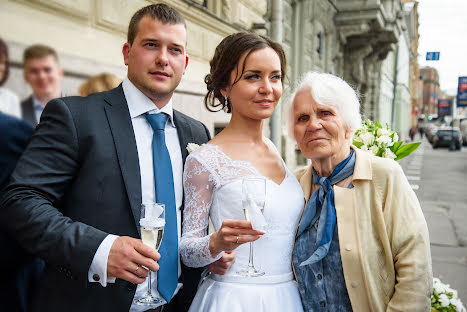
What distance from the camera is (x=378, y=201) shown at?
186 centimetres

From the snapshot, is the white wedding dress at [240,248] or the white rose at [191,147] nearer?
the white wedding dress at [240,248]

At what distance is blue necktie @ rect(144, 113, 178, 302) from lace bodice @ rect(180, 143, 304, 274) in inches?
2.1

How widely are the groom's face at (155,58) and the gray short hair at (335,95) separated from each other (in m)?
0.65

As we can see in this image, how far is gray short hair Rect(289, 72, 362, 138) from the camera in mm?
1938

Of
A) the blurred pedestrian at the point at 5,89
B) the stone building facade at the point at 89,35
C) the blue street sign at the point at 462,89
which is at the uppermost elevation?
the blue street sign at the point at 462,89

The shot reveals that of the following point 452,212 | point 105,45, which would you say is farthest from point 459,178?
point 105,45

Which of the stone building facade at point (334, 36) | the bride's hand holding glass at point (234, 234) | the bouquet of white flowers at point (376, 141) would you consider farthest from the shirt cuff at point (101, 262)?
the stone building facade at point (334, 36)

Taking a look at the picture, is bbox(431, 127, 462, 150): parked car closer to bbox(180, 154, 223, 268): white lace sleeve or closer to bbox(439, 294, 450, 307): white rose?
bbox(439, 294, 450, 307): white rose

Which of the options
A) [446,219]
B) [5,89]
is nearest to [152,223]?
[5,89]

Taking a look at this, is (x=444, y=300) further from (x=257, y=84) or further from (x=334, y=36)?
(x=334, y=36)

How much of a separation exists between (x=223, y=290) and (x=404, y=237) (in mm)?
835

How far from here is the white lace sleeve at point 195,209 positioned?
177 cm

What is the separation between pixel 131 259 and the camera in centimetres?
140

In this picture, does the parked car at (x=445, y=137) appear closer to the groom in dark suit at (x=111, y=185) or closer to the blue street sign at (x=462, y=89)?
the blue street sign at (x=462, y=89)
